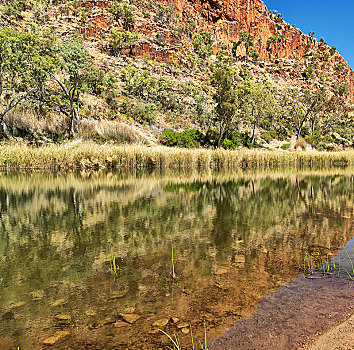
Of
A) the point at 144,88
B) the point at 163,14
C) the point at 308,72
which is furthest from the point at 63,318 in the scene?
the point at 308,72

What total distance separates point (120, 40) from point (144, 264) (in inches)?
2730

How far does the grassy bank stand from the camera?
754 inches

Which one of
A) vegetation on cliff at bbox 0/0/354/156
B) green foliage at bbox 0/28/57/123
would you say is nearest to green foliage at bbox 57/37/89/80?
vegetation on cliff at bbox 0/0/354/156

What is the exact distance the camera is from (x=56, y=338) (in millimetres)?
2166

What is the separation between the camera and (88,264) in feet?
11.8

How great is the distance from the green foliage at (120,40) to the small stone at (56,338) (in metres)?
68.7

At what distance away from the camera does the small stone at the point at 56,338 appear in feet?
6.96

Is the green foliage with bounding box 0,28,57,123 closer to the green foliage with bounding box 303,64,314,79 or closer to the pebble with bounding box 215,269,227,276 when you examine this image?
the pebble with bounding box 215,269,227,276

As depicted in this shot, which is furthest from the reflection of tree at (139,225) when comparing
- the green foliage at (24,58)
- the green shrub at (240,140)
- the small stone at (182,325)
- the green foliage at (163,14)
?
the green foliage at (163,14)

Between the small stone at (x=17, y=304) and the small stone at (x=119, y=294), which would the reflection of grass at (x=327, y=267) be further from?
the small stone at (x=17, y=304)

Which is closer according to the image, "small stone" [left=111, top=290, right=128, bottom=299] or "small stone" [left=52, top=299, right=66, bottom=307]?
"small stone" [left=52, top=299, right=66, bottom=307]

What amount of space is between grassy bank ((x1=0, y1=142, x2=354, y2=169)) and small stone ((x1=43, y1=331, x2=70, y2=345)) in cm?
1890

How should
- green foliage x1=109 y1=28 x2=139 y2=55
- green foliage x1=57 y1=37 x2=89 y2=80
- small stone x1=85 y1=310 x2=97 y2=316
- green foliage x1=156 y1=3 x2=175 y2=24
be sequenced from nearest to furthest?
small stone x1=85 y1=310 x2=97 y2=316
green foliage x1=57 y1=37 x2=89 y2=80
green foliage x1=109 y1=28 x2=139 y2=55
green foliage x1=156 y1=3 x2=175 y2=24

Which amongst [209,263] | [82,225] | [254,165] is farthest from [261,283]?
[254,165]
